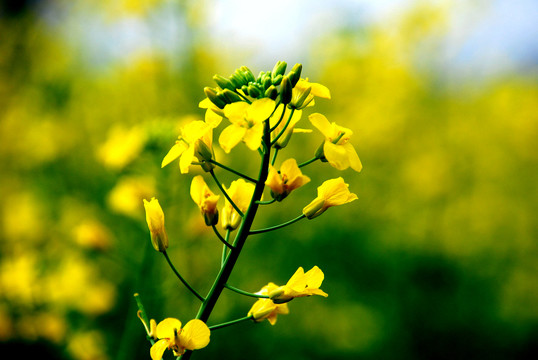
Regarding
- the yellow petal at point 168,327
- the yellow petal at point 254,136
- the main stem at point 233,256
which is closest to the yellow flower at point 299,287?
the main stem at point 233,256

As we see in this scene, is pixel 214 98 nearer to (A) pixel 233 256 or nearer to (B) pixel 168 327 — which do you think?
(A) pixel 233 256

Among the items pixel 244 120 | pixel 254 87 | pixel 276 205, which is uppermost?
pixel 254 87

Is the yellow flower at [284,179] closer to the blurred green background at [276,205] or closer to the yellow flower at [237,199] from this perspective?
the yellow flower at [237,199]

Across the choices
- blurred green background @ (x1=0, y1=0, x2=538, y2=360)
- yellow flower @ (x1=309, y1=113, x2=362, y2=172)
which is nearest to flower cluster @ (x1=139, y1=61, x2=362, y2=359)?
yellow flower @ (x1=309, y1=113, x2=362, y2=172)

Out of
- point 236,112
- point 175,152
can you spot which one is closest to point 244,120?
point 236,112

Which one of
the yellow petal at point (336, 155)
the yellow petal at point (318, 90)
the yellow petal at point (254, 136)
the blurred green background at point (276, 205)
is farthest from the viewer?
the blurred green background at point (276, 205)

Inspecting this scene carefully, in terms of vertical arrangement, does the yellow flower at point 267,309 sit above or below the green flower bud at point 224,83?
below
